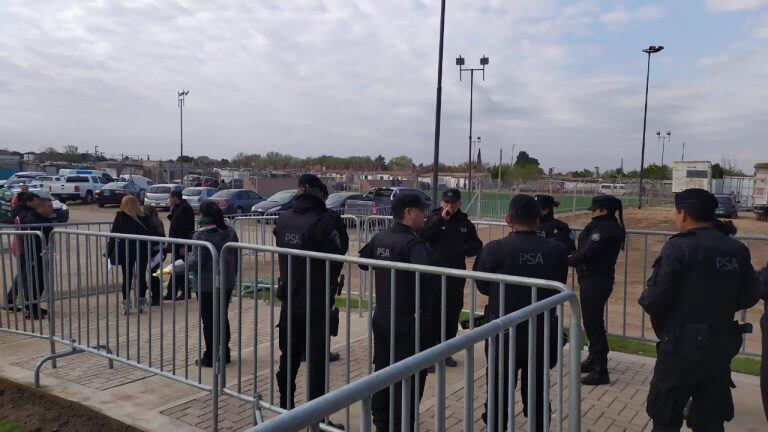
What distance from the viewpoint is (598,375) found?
4.96 meters

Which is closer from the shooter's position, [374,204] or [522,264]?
[522,264]

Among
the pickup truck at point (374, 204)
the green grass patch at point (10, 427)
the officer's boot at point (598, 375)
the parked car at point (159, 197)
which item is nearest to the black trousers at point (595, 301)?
the officer's boot at point (598, 375)

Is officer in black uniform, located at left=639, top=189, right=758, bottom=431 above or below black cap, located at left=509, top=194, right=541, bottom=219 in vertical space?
below

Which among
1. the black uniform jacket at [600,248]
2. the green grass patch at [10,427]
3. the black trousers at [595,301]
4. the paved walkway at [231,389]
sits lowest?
the green grass patch at [10,427]

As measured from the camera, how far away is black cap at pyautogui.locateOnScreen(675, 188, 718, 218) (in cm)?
331

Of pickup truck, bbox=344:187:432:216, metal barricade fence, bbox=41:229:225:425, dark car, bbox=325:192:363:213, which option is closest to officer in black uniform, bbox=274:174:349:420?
metal barricade fence, bbox=41:229:225:425

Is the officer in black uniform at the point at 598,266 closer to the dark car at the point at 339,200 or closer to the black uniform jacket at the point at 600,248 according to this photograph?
the black uniform jacket at the point at 600,248

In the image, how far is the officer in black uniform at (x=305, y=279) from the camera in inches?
155

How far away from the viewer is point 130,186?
32281 mm

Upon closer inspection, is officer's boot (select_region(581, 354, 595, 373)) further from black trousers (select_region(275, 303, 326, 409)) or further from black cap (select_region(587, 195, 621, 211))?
black trousers (select_region(275, 303, 326, 409))

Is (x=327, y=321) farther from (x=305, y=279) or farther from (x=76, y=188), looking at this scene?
(x=76, y=188)

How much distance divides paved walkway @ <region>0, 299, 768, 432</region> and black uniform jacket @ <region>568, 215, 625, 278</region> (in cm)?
105

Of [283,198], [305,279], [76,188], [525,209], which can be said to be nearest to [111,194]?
[76,188]

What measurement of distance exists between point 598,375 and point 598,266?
99 centimetres
